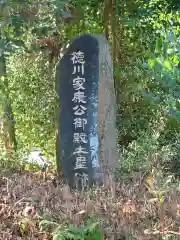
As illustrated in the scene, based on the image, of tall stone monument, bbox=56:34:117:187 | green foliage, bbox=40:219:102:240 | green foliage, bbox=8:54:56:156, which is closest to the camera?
green foliage, bbox=40:219:102:240

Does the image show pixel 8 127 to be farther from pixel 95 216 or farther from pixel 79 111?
pixel 95 216

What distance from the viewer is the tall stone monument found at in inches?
157

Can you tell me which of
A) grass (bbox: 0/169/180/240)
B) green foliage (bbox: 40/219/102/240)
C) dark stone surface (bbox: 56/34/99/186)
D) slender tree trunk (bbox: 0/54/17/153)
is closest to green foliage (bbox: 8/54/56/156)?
slender tree trunk (bbox: 0/54/17/153)

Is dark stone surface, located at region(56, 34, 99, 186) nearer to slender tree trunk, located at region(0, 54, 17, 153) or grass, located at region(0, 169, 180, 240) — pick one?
grass, located at region(0, 169, 180, 240)

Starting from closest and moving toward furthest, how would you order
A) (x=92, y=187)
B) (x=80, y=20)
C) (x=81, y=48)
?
(x=92, y=187) → (x=81, y=48) → (x=80, y=20)

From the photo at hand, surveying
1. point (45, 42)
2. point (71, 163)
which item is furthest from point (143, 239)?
point (45, 42)

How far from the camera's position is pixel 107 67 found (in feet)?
13.6

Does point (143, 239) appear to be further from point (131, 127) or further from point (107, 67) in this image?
point (131, 127)

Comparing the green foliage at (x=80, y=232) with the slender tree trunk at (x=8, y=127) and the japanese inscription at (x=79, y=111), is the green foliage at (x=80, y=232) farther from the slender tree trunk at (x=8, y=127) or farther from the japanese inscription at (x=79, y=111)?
the slender tree trunk at (x=8, y=127)

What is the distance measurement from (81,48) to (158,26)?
106 inches

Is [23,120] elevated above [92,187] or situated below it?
above

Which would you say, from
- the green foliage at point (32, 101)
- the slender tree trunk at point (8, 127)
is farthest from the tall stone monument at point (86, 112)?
the slender tree trunk at point (8, 127)

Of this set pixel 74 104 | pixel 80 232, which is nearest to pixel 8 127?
pixel 74 104

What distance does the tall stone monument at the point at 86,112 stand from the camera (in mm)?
3977
